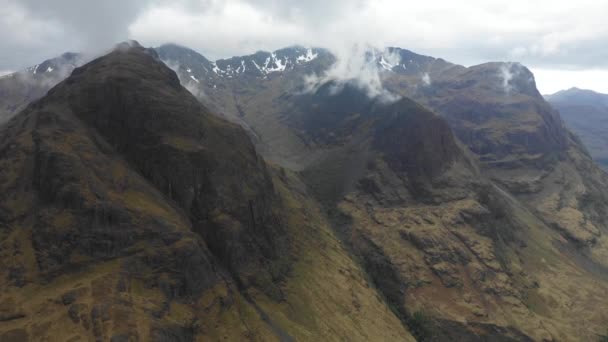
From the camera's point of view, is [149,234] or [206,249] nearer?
[149,234]

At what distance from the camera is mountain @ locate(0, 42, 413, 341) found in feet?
252

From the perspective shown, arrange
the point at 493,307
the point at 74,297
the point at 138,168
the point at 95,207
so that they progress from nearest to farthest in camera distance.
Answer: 1. the point at 74,297
2. the point at 95,207
3. the point at 138,168
4. the point at 493,307

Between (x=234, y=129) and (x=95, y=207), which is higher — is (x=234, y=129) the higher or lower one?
the higher one

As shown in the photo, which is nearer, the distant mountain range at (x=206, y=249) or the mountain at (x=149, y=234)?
the mountain at (x=149, y=234)

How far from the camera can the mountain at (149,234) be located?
76.8 meters

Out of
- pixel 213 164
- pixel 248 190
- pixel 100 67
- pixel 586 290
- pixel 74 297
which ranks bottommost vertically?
pixel 586 290

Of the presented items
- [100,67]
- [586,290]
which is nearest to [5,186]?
[100,67]

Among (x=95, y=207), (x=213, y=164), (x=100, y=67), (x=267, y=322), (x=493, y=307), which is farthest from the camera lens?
(x=493, y=307)

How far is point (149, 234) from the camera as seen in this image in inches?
3516

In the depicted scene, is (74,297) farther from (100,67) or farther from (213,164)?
(100,67)

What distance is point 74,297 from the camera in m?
74.1

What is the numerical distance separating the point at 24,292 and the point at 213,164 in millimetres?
51983

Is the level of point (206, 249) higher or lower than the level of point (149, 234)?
lower

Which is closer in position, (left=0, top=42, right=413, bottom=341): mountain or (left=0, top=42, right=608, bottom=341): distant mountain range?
(left=0, top=42, right=413, bottom=341): mountain
